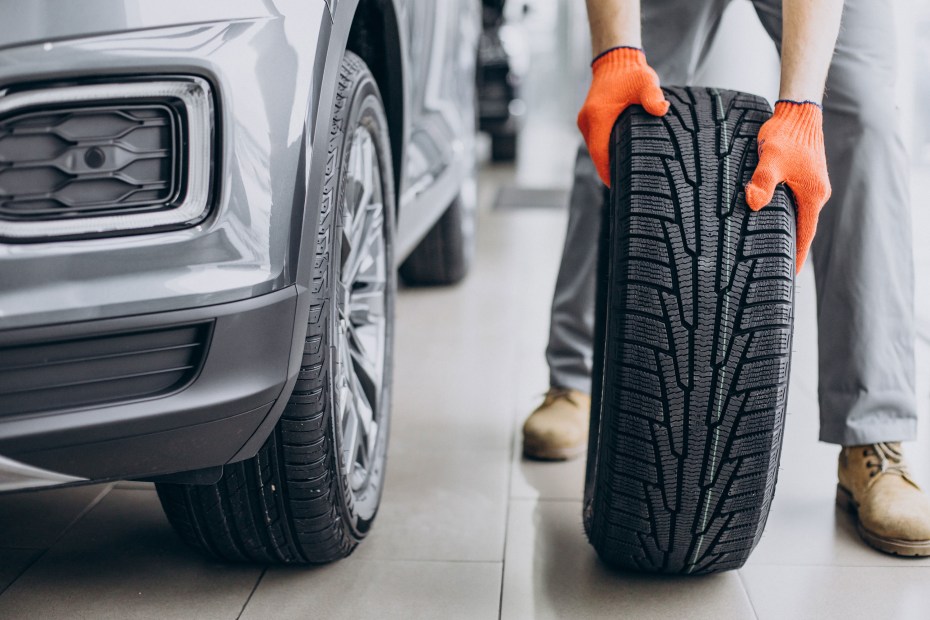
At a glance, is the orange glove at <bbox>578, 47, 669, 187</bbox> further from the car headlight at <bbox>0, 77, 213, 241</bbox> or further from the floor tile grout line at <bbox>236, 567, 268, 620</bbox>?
the floor tile grout line at <bbox>236, 567, 268, 620</bbox>

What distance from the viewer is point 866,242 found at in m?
1.45

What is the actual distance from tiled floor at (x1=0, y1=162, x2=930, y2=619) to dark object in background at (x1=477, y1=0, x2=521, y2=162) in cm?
425

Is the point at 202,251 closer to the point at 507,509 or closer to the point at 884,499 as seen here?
the point at 507,509

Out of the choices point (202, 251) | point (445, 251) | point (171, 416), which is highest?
point (202, 251)

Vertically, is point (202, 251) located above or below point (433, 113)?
below

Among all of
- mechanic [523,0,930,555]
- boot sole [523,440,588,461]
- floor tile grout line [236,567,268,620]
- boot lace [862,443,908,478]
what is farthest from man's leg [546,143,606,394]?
floor tile grout line [236,567,268,620]

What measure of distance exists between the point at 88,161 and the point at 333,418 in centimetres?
44

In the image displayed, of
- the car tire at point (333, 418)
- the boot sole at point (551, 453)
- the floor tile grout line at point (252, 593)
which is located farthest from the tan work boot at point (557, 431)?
the floor tile grout line at point (252, 593)

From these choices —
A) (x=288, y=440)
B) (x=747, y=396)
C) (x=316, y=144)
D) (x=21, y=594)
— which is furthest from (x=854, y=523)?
(x=21, y=594)

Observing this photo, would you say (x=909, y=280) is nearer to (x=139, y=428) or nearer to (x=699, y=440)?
(x=699, y=440)

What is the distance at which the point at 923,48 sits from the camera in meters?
3.29

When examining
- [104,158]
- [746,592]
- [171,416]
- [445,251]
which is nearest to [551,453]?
[746,592]

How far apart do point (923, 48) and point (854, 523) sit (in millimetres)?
2388

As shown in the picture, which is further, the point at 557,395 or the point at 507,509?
the point at 557,395
